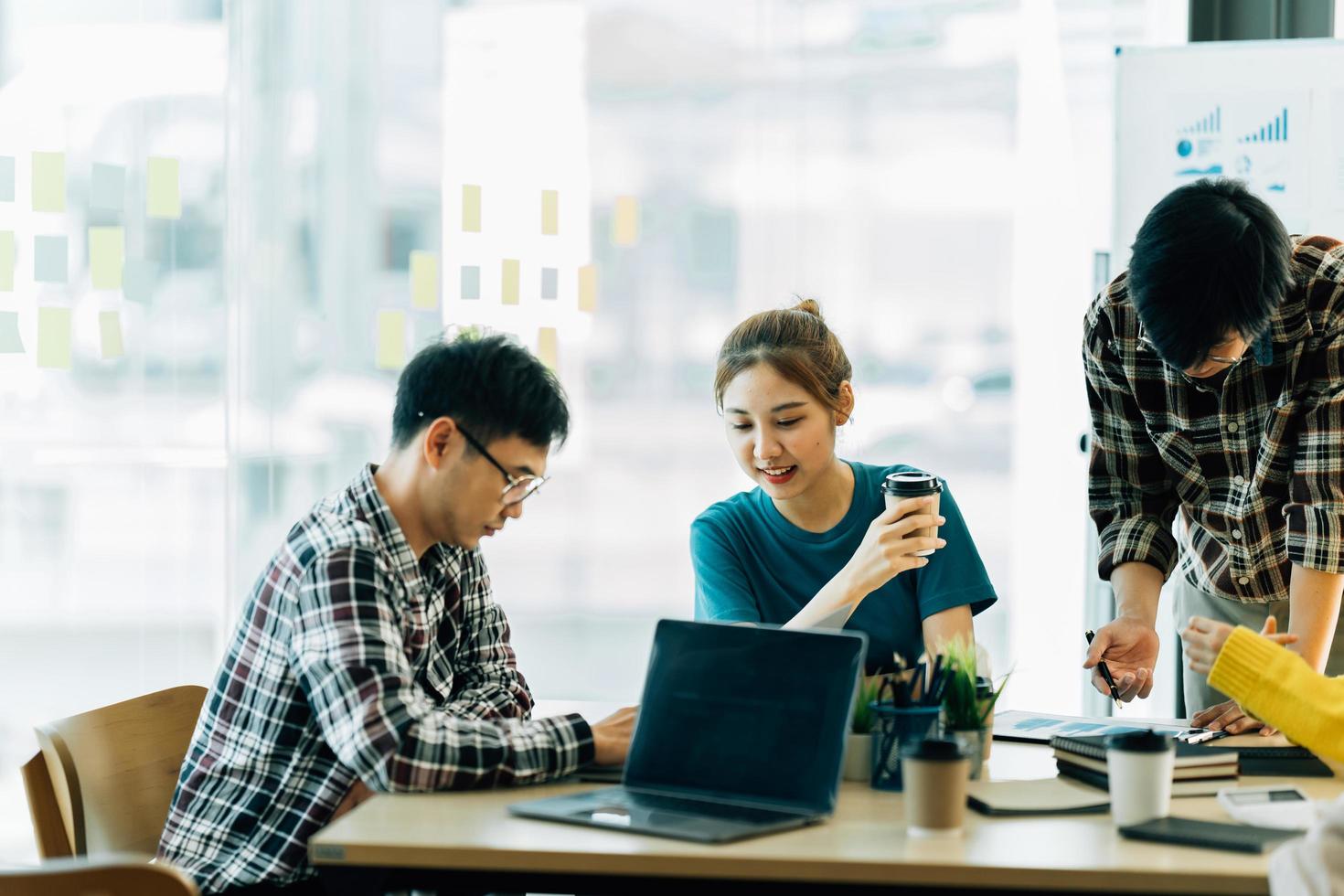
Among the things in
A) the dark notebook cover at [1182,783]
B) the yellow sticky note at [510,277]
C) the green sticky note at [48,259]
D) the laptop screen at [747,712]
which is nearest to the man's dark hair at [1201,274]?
the dark notebook cover at [1182,783]

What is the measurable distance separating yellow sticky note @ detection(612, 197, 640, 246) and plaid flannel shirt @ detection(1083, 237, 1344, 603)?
5.63 feet

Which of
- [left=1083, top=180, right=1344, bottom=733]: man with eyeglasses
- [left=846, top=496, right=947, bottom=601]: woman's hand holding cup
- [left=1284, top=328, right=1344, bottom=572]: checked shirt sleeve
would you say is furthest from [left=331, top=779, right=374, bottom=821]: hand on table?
[left=1284, top=328, right=1344, bottom=572]: checked shirt sleeve

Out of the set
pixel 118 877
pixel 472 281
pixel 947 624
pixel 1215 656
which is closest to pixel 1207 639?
pixel 1215 656

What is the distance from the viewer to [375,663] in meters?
1.55

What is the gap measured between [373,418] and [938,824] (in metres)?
2.75

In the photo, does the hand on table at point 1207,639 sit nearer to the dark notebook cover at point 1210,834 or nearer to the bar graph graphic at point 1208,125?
the dark notebook cover at point 1210,834

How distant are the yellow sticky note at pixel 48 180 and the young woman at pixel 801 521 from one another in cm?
230

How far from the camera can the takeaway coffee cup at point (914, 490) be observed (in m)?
1.98

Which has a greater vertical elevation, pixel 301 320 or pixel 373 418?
pixel 301 320

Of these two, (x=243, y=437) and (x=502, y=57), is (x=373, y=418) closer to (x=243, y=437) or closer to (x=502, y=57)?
(x=243, y=437)

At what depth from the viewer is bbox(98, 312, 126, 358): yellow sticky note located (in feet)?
12.4

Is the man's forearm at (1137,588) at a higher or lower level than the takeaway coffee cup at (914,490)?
lower

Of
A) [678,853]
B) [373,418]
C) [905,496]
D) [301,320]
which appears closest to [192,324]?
[301,320]

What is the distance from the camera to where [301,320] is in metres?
3.87
